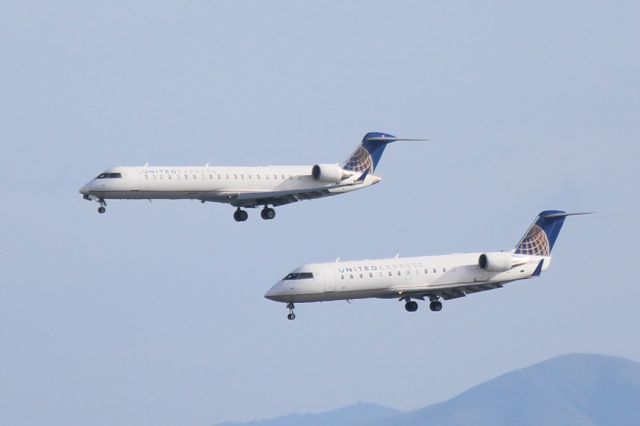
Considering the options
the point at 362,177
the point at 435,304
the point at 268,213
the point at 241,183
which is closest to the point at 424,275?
the point at 435,304

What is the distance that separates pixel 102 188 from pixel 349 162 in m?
18.1

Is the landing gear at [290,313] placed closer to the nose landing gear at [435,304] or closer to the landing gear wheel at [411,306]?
the landing gear wheel at [411,306]

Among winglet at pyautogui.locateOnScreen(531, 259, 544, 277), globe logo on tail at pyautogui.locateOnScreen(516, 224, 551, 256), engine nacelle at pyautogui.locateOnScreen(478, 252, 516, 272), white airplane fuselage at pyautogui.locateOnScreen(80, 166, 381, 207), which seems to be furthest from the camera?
globe logo on tail at pyautogui.locateOnScreen(516, 224, 551, 256)

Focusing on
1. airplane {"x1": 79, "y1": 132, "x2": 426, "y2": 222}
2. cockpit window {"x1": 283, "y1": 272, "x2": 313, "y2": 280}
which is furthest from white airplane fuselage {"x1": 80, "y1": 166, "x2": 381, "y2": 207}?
cockpit window {"x1": 283, "y1": 272, "x2": 313, "y2": 280}

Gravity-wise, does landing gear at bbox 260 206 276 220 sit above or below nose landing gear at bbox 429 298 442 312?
above

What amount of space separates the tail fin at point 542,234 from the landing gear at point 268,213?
13847 millimetres

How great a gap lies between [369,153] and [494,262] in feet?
38.4

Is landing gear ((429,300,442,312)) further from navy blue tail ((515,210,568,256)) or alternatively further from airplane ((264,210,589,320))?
navy blue tail ((515,210,568,256))

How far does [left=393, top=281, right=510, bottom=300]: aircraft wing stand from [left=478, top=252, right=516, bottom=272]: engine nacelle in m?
0.92

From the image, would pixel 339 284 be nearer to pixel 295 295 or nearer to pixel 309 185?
pixel 295 295

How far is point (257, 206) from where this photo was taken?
9644 cm

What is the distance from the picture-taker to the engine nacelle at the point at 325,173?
3767 inches

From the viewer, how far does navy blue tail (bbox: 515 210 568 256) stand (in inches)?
3841

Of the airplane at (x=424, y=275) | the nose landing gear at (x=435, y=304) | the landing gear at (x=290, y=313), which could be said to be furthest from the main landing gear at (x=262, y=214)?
the nose landing gear at (x=435, y=304)
